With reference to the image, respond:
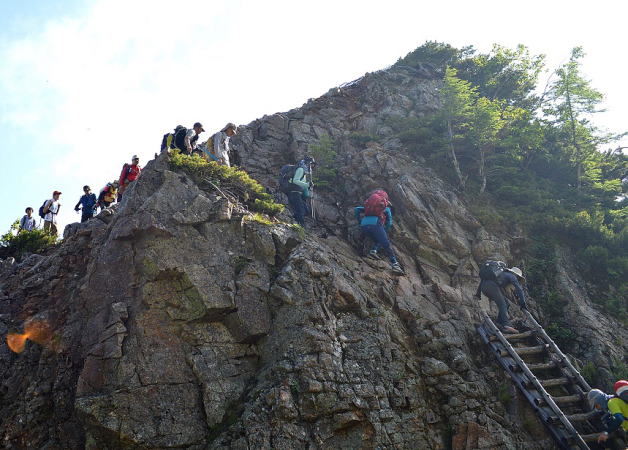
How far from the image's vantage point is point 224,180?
1315 cm

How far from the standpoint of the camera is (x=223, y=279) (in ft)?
33.1

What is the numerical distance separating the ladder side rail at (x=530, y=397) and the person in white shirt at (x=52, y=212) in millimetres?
15587

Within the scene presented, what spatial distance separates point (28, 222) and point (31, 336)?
8.18 m

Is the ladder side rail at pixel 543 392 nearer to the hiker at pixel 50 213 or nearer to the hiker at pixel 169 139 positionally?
the hiker at pixel 169 139

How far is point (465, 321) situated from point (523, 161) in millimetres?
12824

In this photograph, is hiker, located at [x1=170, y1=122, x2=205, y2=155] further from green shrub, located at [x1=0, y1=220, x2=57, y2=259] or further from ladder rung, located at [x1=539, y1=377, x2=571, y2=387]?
ladder rung, located at [x1=539, y1=377, x2=571, y2=387]

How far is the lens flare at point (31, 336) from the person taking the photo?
9617 mm

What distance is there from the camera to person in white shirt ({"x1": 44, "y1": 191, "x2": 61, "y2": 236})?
52.9 feet

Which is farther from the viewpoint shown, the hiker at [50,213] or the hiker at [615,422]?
the hiker at [50,213]

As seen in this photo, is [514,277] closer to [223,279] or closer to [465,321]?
[465,321]

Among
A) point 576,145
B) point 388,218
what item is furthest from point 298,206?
point 576,145

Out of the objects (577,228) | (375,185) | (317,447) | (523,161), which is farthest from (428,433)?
(523,161)

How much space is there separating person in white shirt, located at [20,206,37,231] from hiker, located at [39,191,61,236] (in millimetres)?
364

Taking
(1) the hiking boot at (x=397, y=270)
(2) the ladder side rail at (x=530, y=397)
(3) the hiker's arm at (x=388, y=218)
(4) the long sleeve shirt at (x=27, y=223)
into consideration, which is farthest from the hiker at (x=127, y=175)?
(2) the ladder side rail at (x=530, y=397)
